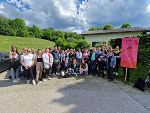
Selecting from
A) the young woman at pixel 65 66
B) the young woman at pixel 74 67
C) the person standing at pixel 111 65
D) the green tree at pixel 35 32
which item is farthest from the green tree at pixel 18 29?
the person standing at pixel 111 65

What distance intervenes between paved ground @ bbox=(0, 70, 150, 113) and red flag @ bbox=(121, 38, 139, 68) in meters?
1.13

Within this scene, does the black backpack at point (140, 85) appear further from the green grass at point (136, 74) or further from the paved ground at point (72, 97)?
the green grass at point (136, 74)

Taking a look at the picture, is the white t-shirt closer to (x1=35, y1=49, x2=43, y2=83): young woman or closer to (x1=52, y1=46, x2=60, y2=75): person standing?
(x1=35, y1=49, x2=43, y2=83): young woman

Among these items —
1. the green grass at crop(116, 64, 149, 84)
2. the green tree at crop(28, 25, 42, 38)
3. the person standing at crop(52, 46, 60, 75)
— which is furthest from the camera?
the green tree at crop(28, 25, 42, 38)

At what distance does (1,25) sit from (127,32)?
4232 cm

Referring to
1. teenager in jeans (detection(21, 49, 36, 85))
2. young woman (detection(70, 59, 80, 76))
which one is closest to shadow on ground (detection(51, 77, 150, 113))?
young woman (detection(70, 59, 80, 76))

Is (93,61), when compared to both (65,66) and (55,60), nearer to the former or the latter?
(65,66)

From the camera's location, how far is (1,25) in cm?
6412

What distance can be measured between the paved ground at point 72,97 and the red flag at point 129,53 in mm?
1129

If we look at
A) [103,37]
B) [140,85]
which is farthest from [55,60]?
[103,37]

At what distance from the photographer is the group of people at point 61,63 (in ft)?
37.1

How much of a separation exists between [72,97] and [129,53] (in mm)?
4339

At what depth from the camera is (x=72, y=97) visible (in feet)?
28.2

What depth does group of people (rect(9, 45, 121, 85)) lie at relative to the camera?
1130 centimetres
